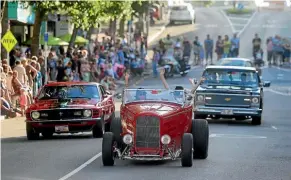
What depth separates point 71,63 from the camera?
139 feet

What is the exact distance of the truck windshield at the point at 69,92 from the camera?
82.7 ft

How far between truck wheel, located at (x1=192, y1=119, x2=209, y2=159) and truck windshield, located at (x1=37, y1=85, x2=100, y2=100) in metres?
6.61

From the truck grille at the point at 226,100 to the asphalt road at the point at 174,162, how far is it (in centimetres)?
63

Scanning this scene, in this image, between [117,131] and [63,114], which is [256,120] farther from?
[117,131]

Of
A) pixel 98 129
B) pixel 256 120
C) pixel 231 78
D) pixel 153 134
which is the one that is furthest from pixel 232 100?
pixel 153 134

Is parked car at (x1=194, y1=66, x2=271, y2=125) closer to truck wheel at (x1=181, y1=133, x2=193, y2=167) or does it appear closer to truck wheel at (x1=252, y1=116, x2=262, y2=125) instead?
truck wheel at (x1=252, y1=116, x2=262, y2=125)

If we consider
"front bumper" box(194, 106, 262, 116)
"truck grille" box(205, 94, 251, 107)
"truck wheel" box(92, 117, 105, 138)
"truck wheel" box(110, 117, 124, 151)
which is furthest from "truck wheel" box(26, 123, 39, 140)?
"truck grille" box(205, 94, 251, 107)

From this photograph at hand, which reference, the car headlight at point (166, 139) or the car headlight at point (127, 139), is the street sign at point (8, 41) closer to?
the car headlight at point (127, 139)

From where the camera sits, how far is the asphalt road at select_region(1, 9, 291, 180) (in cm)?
1677

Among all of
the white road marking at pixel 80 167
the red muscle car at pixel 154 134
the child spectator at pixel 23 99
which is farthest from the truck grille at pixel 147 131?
the child spectator at pixel 23 99

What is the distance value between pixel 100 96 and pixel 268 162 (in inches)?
290

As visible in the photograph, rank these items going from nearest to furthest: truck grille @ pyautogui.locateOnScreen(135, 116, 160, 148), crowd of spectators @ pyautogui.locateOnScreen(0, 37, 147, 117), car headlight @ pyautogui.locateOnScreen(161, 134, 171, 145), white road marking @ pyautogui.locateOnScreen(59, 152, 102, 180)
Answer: white road marking @ pyautogui.locateOnScreen(59, 152, 102, 180) < car headlight @ pyautogui.locateOnScreen(161, 134, 171, 145) < truck grille @ pyautogui.locateOnScreen(135, 116, 160, 148) < crowd of spectators @ pyautogui.locateOnScreen(0, 37, 147, 117)

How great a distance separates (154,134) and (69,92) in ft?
24.5

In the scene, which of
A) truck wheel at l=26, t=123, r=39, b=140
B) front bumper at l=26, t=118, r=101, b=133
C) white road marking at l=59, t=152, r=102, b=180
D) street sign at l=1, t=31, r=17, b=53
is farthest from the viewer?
street sign at l=1, t=31, r=17, b=53
